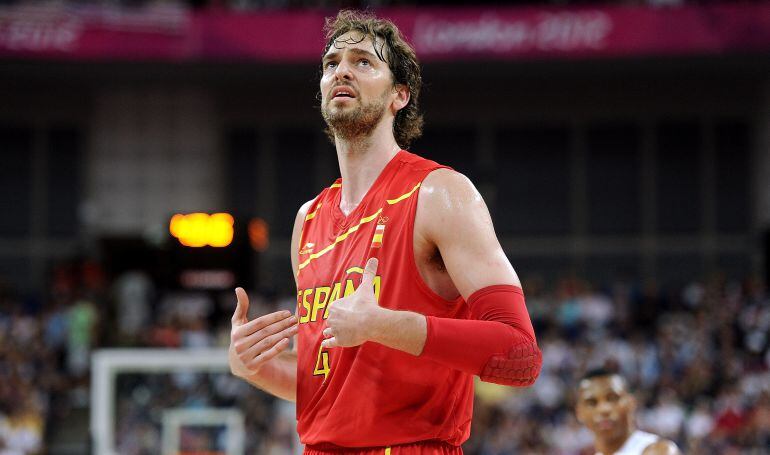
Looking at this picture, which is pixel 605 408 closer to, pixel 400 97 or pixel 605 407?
pixel 605 407

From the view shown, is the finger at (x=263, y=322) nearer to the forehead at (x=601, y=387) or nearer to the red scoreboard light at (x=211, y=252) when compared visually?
the forehead at (x=601, y=387)

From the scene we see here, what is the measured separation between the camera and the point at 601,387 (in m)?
5.74

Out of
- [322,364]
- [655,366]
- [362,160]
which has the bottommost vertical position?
[655,366]

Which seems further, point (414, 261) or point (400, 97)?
point (400, 97)

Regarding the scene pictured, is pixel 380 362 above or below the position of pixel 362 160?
below

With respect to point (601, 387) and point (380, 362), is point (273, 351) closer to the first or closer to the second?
point (380, 362)

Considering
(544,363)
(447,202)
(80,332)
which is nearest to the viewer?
(447,202)

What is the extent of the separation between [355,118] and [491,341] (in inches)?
35.5

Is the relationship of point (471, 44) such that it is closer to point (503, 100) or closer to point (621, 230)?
point (503, 100)

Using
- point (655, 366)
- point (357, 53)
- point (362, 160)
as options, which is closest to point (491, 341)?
point (362, 160)

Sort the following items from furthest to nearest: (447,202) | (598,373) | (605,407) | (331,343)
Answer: (598,373), (605,407), (447,202), (331,343)

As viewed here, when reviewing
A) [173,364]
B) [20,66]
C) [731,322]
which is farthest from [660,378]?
[20,66]

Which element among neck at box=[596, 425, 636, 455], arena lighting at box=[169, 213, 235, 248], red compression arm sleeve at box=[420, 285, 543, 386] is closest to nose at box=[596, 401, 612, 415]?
neck at box=[596, 425, 636, 455]

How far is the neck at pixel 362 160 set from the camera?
3.55 meters
